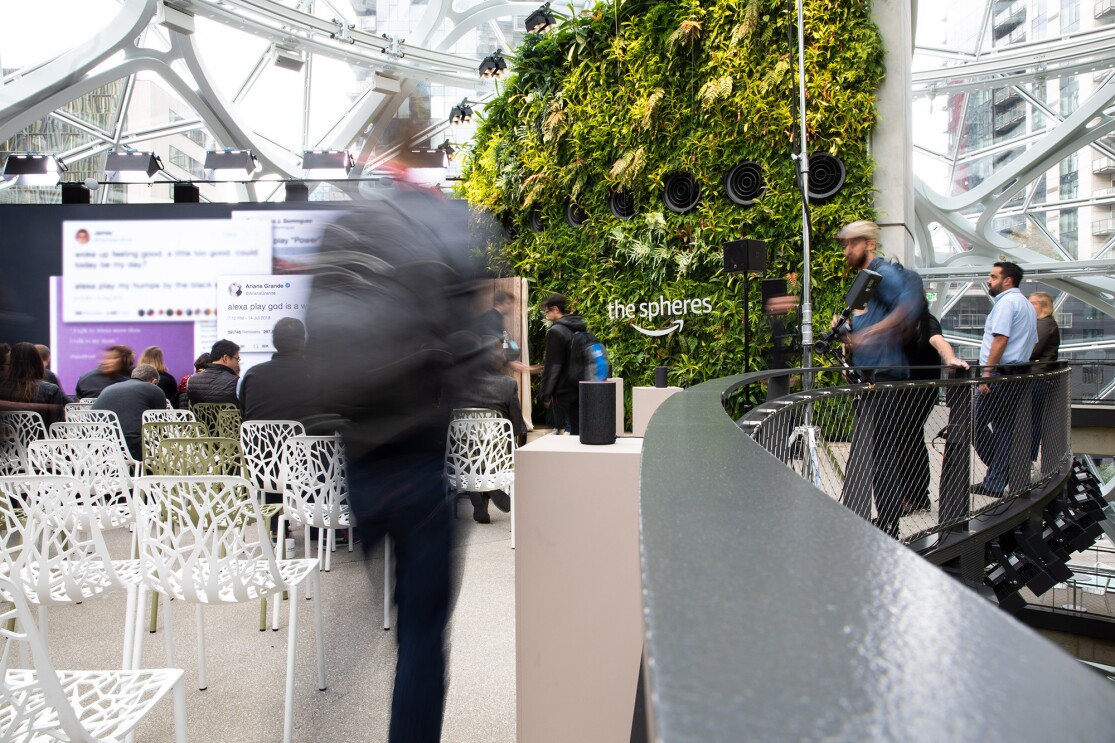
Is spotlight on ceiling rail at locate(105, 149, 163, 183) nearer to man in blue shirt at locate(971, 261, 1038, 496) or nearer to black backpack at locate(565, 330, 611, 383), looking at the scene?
black backpack at locate(565, 330, 611, 383)

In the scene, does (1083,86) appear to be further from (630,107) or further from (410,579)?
(410,579)

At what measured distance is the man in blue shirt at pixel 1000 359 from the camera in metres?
4.98

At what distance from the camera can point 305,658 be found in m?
3.70

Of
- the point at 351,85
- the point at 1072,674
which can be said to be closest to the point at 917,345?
the point at 1072,674

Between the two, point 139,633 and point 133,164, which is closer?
point 139,633

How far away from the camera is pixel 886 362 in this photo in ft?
14.4

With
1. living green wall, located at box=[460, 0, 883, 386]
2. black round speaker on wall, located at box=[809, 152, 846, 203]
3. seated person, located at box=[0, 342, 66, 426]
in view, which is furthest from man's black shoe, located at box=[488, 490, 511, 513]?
black round speaker on wall, located at box=[809, 152, 846, 203]

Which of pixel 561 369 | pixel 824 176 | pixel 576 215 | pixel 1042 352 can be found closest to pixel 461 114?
pixel 576 215

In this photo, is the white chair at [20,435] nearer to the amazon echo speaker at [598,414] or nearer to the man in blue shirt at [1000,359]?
the amazon echo speaker at [598,414]

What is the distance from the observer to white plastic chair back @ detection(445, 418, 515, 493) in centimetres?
543

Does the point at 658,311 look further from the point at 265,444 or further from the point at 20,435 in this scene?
the point at 20,435

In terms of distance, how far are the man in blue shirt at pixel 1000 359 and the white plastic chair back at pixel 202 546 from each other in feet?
13.7

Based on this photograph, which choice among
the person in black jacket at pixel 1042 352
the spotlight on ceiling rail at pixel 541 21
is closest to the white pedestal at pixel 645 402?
the person in black jacket at pixel 1042 352

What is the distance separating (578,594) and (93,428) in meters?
5.36
